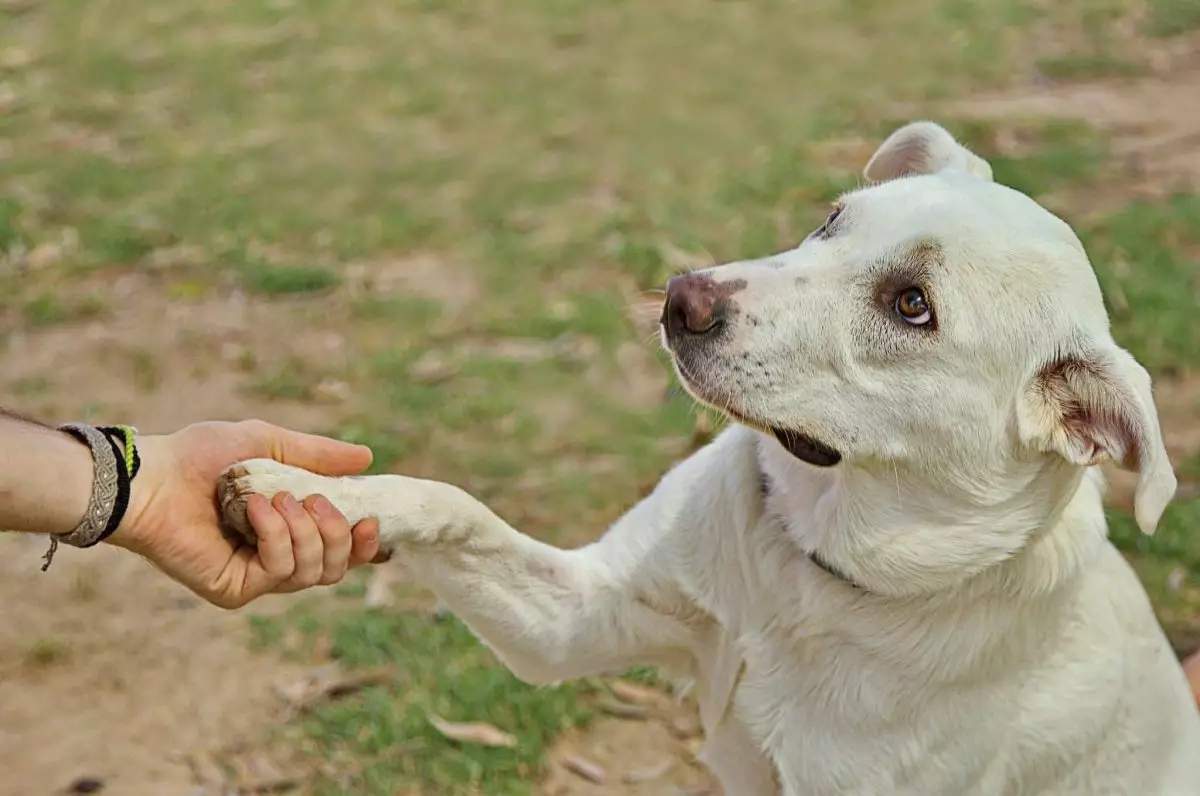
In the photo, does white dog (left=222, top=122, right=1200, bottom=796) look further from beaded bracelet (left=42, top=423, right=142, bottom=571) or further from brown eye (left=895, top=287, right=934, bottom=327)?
beaded bracelet (left=42, top=423, right=142, bottom=571)

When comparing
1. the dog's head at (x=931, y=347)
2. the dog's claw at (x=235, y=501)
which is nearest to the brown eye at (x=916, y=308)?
the dog's head at (x=931, y=347)

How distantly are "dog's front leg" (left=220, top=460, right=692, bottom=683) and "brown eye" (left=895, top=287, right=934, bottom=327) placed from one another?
845mm

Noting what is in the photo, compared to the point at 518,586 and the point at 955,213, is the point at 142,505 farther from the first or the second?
the point at 955,213

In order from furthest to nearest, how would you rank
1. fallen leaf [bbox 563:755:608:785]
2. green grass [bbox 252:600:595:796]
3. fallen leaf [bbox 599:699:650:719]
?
fallen leaf [bbox 599:699:650:719] → fallen leaf [bbox 563:755:608:785] → green grass [bbox 252:600:595:796]

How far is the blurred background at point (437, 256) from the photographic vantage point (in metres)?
4.03

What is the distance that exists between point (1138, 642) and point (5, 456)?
2.43 m

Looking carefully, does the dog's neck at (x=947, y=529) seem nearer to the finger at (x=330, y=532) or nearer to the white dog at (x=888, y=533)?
the white dog at (x=888, y=533)

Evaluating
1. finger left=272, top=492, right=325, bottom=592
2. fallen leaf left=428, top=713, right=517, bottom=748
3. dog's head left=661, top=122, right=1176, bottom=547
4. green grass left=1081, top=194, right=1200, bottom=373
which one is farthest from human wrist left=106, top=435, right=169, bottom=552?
Answer: green grass left=1081, top=194, right=1200, bottom=373

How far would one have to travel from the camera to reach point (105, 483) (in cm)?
272

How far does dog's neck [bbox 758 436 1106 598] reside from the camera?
2.87 meters

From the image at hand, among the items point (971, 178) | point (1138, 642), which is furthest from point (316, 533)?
point (1138, 642)

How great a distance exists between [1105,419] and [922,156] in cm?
90

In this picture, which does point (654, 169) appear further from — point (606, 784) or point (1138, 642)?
point (1138, 642)

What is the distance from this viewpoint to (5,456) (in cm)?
263
